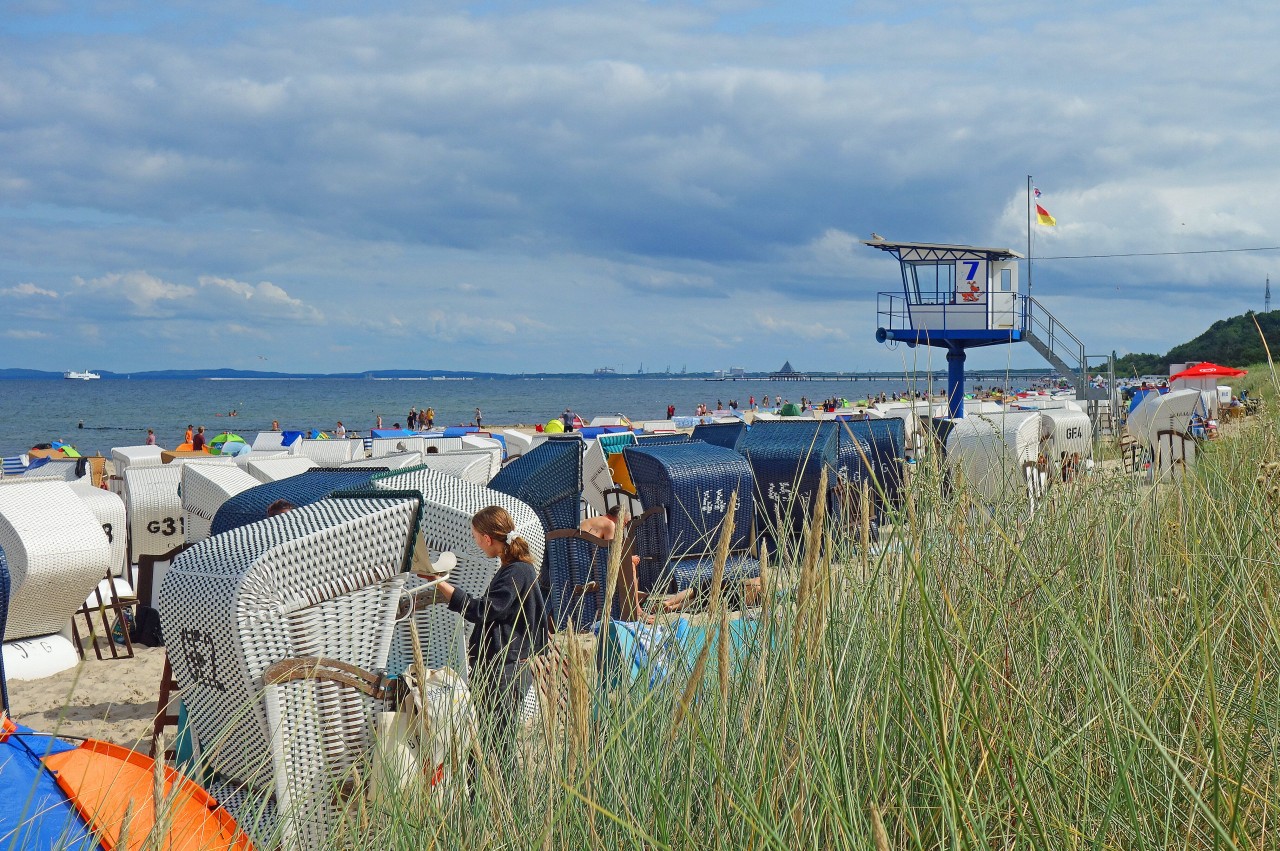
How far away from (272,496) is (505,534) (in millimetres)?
2092

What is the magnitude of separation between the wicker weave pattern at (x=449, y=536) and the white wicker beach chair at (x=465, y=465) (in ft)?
12.2

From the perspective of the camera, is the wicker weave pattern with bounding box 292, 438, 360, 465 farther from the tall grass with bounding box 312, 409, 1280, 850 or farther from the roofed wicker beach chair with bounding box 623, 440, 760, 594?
the tall grass with bounding box 312, 409, 1280, 850

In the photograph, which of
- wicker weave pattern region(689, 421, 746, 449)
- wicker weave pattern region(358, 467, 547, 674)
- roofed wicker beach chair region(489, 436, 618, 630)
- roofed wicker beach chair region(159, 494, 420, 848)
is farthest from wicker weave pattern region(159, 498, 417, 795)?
wicker weave pattern region(689, 421, 746, 449)

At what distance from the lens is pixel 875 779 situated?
1.54 meters

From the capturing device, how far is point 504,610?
4.36 metres

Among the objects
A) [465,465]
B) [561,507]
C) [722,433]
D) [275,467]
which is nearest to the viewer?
[561,507]

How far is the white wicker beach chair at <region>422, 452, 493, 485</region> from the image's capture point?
970 cm

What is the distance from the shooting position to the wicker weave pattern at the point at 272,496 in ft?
19.6

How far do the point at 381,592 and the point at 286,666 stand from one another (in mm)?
423

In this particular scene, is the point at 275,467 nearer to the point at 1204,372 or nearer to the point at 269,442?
the point at 269,442

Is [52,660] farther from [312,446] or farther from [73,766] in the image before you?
Result: [312,446]

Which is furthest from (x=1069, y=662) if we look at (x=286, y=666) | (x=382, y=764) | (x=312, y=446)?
(x=312, y=446)

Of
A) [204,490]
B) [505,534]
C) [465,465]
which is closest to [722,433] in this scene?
[465,465]

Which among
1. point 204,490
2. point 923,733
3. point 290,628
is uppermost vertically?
point 923,733
